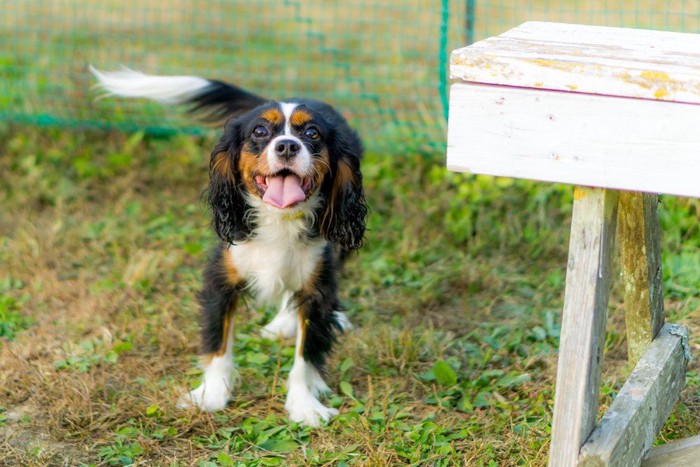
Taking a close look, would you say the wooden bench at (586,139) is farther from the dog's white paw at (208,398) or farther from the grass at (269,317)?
the dog's white paw at (208,398)

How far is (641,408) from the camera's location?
2.83 m

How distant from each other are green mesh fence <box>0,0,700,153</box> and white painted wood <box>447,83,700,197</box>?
8.55ft

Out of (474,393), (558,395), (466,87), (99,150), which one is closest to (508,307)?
(474,393)

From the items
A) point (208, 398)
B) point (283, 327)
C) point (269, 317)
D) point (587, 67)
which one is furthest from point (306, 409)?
point (587, 67)

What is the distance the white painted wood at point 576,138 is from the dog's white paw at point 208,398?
1.49 meters

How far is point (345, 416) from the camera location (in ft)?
11.4

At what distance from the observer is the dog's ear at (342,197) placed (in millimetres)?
3508

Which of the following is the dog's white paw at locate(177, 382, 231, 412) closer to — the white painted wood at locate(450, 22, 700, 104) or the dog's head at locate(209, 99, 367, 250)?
the dog's head at locate(209, 99, 367, 250)

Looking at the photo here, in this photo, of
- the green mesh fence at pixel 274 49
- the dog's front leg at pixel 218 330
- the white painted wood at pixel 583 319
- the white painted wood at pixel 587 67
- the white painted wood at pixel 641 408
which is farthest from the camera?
the green mesh fence at pixel 274 49

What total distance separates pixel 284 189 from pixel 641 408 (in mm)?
1338

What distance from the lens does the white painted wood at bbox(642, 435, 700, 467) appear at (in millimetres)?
2822

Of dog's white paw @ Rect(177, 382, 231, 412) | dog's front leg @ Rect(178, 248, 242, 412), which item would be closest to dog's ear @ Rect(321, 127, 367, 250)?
dog's front leg @ Rect(178, 248, 242, 412)

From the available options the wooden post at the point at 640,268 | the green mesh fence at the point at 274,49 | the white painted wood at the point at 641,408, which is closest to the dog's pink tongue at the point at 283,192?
the wooden post at the point at 640,268

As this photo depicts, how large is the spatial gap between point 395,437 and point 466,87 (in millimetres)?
1378
